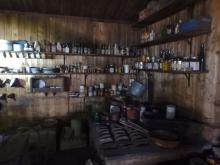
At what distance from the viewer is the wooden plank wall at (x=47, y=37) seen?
10.3ft

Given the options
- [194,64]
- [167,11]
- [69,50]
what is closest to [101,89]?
[69,50]

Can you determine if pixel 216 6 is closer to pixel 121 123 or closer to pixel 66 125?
pixel 121 123

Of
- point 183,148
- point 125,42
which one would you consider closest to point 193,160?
point 183,148

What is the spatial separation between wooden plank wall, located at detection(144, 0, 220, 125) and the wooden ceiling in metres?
0.79

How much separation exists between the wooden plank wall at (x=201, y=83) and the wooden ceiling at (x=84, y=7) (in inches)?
31.1

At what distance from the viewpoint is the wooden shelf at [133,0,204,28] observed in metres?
2.28

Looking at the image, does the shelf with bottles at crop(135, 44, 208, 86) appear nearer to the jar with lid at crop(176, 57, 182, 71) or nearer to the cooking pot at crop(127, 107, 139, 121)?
the jar with lid at crop(176, 57, 182, 71)

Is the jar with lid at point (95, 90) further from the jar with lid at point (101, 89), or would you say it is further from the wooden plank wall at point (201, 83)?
the wooden plank wall at point (201, 83)

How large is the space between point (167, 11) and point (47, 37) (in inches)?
77.0

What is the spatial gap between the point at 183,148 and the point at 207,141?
30 cm

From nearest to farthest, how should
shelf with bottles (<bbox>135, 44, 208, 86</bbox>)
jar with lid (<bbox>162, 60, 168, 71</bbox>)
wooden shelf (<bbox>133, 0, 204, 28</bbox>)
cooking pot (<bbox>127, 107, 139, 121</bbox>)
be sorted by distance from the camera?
shelf with bottles (<bbox>135, 44, 208, 86</bbox>) < wooden shelf (<bbox>133, 0, 204, 28</bbox>) < jar with lid (<bbox>162, 60, 168, 71</bbox>) < cooking pot (<bbox>127, 107, 139, 121</bbox>)

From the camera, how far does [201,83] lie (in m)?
2.13

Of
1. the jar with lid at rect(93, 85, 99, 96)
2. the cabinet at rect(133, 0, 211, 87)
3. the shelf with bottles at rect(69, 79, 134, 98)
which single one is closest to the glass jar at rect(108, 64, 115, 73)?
the shelf with bottles at rect(69, 79, 134, 98)

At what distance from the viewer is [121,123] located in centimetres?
263
